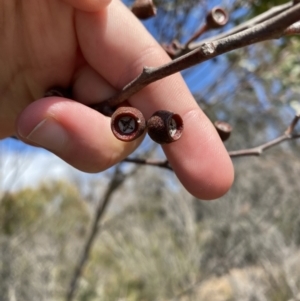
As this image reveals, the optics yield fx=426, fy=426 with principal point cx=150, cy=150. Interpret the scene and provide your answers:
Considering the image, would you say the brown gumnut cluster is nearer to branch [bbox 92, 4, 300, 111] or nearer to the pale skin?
branch [bbox 92, 4, 300, 111]

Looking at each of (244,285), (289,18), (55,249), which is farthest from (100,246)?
(289,18)

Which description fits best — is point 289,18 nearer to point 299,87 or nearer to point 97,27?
point 97,27

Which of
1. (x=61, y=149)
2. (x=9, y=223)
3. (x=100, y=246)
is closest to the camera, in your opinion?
(x=61, y=149)

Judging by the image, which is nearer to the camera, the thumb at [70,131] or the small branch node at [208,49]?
the small branch node at [208,49]

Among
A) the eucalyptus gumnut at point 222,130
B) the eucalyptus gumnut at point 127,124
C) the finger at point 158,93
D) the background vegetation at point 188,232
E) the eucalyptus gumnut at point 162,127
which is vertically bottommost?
the background vegetation at point 188,232

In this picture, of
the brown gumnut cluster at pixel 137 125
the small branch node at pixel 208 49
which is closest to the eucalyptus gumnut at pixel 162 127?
the brown gumnut cluster at pixel 137 125

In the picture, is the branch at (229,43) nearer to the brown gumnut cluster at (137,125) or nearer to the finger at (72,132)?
the brown gumnut cluster at (137,125)

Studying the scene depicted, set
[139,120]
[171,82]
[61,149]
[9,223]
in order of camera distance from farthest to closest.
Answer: [9,223]
[171,82]
[61,149]
[139,120]

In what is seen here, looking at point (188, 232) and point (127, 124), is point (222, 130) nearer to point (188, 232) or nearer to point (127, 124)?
point (127, 124)
